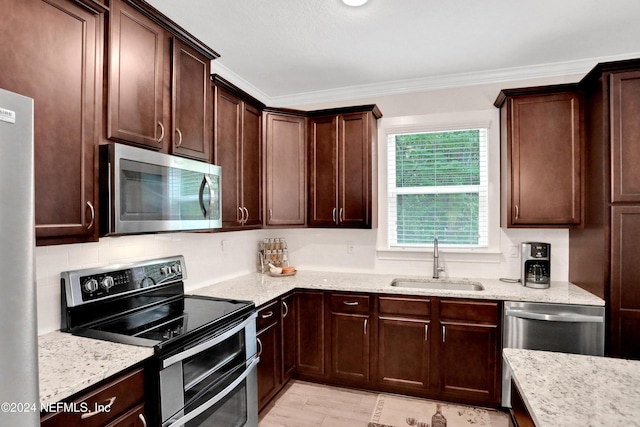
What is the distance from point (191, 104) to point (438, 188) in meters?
2.30

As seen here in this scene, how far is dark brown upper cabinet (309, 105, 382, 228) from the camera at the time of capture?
10.5ft

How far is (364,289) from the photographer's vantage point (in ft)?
9.47

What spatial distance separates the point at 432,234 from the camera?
337 cm

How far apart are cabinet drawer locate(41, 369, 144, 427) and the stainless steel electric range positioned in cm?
8

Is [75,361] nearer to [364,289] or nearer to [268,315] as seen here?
[268,315]

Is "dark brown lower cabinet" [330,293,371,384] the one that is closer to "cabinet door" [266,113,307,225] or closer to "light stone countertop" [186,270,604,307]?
"light stone countertop" [186,270,604,307]

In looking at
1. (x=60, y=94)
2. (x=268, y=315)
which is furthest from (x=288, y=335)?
(x=60, y=94)

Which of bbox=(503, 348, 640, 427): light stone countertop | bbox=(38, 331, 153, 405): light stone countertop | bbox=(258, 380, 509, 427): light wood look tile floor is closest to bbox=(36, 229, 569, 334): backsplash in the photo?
bbox=(38, 331, 153, 405): light stone countertop

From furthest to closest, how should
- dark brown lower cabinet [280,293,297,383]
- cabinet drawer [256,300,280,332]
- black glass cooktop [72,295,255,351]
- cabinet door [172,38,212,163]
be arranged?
dark brown lower cabinet [280,293,297,383], cabinet drawer [256,300,280,332], cabinet door [172,38,212,163], black glass cooktop [72,295,255,351]

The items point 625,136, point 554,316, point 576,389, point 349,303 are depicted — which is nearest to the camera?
point 576,389

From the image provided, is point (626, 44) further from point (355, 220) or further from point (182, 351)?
point (182, 351)

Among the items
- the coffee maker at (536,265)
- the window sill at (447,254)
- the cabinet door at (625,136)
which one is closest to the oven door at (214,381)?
the window sill at (447,254)

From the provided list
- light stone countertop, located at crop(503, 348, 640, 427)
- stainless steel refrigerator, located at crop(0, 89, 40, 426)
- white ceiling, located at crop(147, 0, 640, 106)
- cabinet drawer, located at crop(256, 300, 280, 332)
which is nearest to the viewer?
stainless steel refrigerator, located at crop(0, 89, 40, 426)

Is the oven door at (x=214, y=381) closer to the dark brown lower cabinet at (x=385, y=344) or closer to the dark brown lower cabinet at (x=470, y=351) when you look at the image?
the dark brown lower cabinet at (x=385, y=344)
